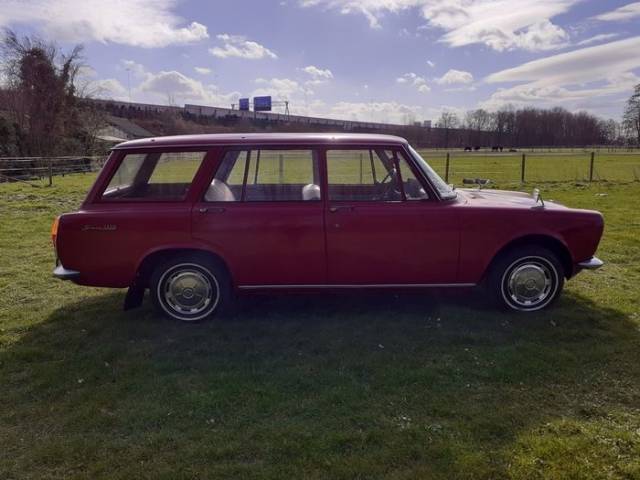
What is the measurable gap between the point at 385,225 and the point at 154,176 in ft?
7.54

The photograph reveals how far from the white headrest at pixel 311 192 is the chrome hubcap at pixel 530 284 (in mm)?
2096

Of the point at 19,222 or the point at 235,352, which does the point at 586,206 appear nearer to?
the point at 235,352

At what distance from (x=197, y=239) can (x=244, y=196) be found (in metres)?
0.60

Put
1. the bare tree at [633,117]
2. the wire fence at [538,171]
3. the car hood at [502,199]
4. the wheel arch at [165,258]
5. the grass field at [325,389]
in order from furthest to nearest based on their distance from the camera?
the bare tree at [633,117]
the wire fence at [538,171]
the car hood at [502,199]
the wheel arch at [165,258]
the grass field at [325,389]

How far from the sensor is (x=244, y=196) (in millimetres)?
4422

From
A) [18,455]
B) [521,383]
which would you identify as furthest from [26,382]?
[521,383]

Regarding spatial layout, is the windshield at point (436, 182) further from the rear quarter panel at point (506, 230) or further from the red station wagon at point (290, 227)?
the rear quarter panel at point (506, 230)

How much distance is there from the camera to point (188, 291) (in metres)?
4.56

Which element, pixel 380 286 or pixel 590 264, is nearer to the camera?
pixel 380 286

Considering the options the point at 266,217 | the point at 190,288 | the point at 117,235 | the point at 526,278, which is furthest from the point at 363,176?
the point at 117,235

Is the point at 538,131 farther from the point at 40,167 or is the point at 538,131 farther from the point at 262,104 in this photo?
the point at 40,167

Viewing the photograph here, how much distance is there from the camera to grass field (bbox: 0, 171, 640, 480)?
2.64m

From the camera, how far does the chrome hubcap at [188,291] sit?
4.51 meters

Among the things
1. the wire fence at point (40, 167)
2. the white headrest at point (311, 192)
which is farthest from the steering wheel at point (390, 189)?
the wire fence at point (40, 167)
